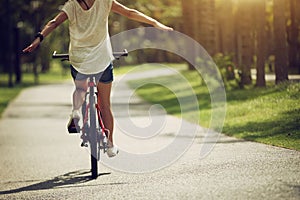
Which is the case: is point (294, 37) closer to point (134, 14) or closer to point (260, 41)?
point (260, 41)

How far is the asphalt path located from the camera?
7.19 m

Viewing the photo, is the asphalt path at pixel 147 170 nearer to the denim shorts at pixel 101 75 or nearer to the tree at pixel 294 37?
the denim shorts at pixel 101 75

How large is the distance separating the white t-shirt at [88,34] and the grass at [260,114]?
255 cm

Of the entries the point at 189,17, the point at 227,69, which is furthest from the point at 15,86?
the point at 227,69

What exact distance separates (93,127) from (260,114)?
20.1 feet

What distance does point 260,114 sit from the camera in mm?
14500

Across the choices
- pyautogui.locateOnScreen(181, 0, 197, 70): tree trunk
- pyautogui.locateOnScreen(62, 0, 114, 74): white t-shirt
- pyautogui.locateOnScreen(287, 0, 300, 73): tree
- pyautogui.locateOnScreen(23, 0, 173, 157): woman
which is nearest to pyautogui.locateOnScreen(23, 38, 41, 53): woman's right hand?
pyautogui.locateOnScreen(23, 0, 173, 157): woman

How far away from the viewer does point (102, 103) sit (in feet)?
30.1

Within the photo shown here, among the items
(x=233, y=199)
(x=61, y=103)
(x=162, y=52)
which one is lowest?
(x=162, y=52)

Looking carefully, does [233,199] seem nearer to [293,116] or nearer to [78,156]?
[78,156]

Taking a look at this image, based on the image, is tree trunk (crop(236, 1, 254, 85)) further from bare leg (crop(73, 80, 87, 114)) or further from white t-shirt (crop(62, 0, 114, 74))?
white t-shirt (crop(62, 0, 114, 74))

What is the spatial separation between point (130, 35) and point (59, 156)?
5944cm

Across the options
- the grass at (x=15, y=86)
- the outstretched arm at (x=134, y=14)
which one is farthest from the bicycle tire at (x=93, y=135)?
the grass at (x=15, y=86)

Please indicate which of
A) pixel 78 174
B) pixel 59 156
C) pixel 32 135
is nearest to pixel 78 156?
pixel 59 156
